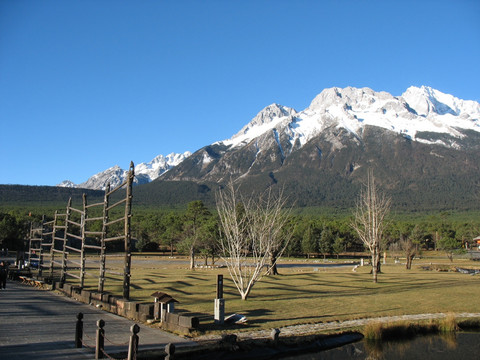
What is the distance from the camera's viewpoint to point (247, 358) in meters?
10.3

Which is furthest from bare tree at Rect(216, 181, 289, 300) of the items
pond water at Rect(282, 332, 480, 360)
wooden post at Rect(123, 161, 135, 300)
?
pond water at Rect(282, 332, 480, 360)

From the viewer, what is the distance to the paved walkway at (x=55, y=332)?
370 inches

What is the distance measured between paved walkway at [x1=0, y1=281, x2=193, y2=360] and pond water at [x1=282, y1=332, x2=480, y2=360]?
3779 mm

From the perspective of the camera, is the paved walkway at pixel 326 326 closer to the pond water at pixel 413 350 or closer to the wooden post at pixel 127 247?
the pond water at pixel 413 350

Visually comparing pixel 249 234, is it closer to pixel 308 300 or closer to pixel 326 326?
pixel 308 300

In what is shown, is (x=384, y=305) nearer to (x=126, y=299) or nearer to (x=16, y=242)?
(x=126, y=299)

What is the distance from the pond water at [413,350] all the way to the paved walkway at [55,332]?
378cm

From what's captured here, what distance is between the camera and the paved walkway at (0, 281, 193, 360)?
9.39 m

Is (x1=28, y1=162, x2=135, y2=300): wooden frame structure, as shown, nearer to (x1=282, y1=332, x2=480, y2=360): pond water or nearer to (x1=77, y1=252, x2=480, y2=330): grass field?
(x1=77, y1=252, x2=480, y2=330): grass field

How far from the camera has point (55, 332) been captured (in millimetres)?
11375

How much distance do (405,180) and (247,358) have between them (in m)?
185

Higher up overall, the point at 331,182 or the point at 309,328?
the point at 331,182

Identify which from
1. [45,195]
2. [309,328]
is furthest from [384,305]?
[45,195]

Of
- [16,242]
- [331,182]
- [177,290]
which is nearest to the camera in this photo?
[177,290]
